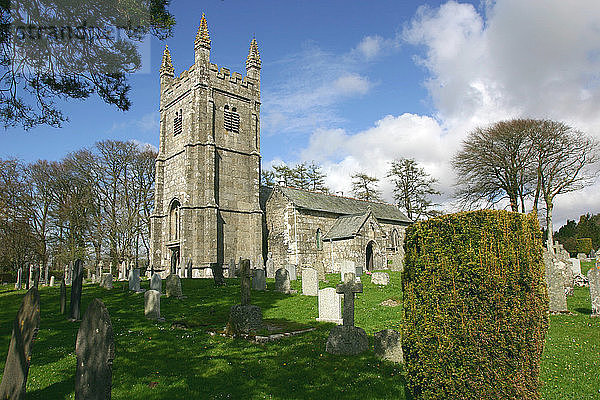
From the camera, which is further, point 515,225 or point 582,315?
point 582,315

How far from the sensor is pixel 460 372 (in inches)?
169

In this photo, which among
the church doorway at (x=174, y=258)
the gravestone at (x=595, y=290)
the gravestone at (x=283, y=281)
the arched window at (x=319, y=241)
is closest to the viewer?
the gravestone at (x=595, y=290)

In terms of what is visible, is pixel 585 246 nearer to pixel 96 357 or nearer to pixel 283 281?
pixel 283 281

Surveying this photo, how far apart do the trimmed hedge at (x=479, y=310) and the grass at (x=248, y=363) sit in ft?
4.03

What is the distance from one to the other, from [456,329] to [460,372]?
0.47 m

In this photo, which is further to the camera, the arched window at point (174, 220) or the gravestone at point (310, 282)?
the arched window at point (174, 220)

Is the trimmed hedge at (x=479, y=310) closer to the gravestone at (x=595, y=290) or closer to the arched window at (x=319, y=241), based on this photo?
the gravestone at (x=595, y=290)

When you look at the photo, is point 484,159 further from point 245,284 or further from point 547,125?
point 245,284

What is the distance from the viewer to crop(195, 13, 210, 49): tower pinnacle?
91.4ft

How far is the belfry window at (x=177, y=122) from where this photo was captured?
29.2 meters

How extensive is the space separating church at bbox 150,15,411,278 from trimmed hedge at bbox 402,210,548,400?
21.8m

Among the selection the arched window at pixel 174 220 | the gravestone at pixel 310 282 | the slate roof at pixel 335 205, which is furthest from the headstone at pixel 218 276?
the slate roof at pixel 335 205

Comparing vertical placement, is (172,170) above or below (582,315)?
above

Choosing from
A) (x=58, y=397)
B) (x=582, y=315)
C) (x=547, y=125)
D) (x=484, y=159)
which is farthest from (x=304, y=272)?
(x=547, y=125)
